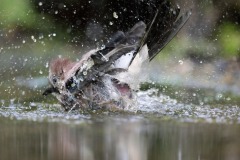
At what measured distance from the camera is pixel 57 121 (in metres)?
4.83

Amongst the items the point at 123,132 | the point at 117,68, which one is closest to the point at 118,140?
the point at 123,132

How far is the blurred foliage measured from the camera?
8.09 m

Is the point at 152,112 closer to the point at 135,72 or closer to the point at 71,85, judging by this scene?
the point at 135,72

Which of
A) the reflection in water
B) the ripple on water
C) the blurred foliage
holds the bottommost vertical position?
the reflection in water

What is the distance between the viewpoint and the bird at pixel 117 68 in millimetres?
5094

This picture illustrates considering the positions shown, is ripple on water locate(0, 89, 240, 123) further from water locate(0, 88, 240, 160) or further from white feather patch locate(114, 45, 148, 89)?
white feather patch locate(114, 45, 148, 89)

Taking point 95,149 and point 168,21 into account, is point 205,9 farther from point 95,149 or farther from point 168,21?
point 95,149

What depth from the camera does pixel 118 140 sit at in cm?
408

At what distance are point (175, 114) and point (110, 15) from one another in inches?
128

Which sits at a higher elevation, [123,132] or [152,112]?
[152,112]

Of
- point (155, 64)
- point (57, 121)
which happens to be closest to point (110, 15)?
point (155, 64)

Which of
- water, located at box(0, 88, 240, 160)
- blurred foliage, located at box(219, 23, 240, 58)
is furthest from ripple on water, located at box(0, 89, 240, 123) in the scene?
blurred foliage, located at box(219, 23, 240, 58)

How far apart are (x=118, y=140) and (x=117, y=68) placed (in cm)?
113

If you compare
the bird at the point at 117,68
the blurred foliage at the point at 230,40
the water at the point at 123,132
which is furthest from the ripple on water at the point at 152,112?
the blurred foliage at the point at 230,40
